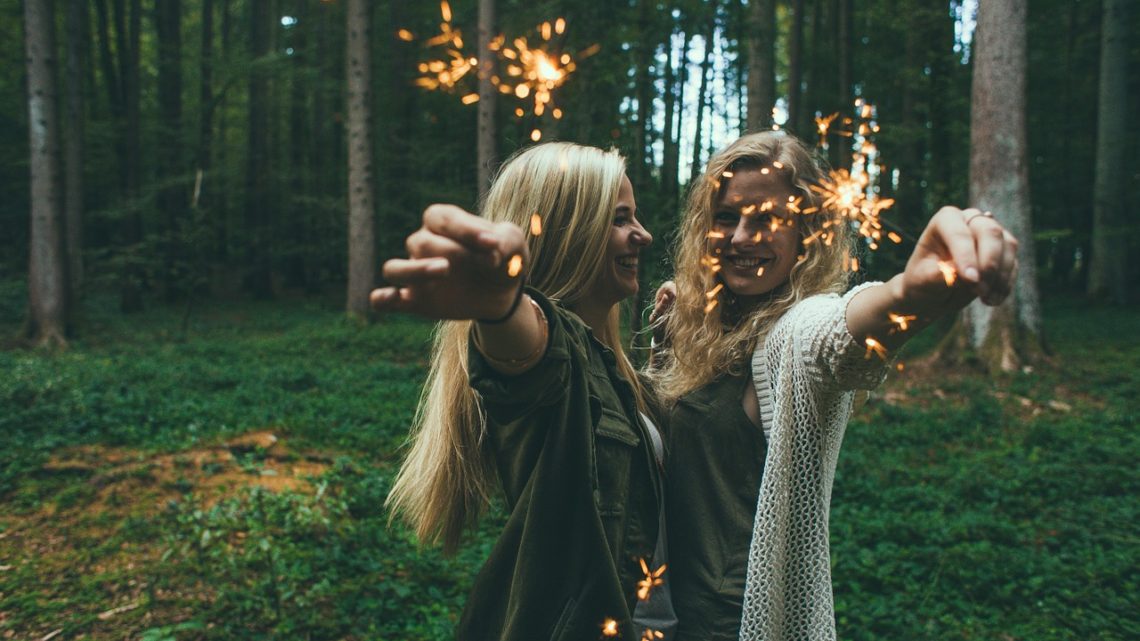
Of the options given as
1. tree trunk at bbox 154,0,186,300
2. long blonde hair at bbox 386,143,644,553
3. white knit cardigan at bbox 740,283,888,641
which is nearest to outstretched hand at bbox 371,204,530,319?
long blonde hair at bbox 386,143,644,553

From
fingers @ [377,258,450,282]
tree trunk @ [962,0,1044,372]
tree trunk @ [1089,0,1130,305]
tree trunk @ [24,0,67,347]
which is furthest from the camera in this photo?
tree trunk @ [1089,0,1130,305]

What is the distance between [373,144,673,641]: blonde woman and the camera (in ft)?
4.42

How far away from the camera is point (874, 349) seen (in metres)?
1.71

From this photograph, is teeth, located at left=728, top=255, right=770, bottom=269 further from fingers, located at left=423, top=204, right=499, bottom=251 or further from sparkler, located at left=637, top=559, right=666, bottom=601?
fingers, located at left=423, top=204, right=499, bottom=251

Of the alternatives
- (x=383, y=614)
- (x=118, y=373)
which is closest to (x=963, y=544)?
(x=383, y=614)

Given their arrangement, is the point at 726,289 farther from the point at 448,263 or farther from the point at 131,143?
the point at 131,143

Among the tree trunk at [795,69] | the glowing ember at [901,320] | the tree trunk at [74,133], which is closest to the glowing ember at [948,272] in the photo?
the glowing ember at [901,320]

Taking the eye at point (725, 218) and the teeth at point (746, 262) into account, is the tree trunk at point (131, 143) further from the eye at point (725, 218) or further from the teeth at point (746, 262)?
the teeth at point (746, 262)

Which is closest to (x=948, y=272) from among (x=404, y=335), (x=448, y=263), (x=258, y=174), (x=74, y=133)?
(x=448, y=263)

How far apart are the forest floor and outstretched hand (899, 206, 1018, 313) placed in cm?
347

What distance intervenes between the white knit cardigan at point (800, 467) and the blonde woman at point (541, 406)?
11.5 inches

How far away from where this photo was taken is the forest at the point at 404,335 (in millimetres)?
4652

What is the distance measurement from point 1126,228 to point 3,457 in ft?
69.8

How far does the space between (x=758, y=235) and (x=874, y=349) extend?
0.75 meters
